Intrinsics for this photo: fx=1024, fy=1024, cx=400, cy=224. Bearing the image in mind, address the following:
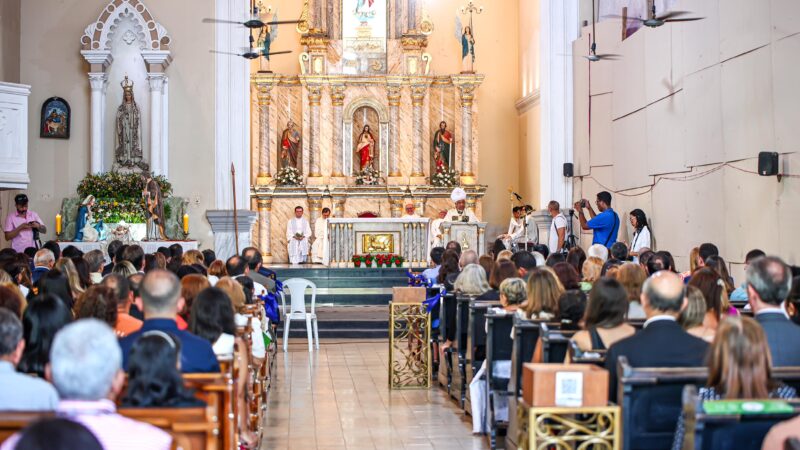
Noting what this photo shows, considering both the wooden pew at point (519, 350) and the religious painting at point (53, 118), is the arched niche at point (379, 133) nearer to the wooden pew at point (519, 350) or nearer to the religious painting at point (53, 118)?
the religious painting at point (53, 118)

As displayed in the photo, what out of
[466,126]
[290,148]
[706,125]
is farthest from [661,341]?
[290,148]

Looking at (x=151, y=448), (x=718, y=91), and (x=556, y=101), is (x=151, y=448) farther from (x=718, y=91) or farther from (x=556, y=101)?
(x=556, y=101)

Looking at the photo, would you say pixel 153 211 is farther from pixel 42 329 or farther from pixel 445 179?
pixel 42 329

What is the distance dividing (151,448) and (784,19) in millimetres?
8364

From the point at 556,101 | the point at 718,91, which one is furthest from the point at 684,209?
the point at 556,101

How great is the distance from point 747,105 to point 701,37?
1.60 m

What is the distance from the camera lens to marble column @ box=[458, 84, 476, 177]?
20.8 metres

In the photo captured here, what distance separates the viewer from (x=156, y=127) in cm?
1530

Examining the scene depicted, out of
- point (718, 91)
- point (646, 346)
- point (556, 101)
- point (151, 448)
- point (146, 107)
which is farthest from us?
point (556, 101)

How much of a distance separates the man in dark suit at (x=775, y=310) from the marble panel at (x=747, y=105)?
571cm

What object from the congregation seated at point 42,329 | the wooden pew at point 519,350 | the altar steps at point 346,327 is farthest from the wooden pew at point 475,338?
the altar steps at point 346,327

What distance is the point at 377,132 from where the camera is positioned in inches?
834

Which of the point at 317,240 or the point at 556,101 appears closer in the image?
the point at 556,101

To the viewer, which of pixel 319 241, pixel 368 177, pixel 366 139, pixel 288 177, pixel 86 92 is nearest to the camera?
pixel 86 92
